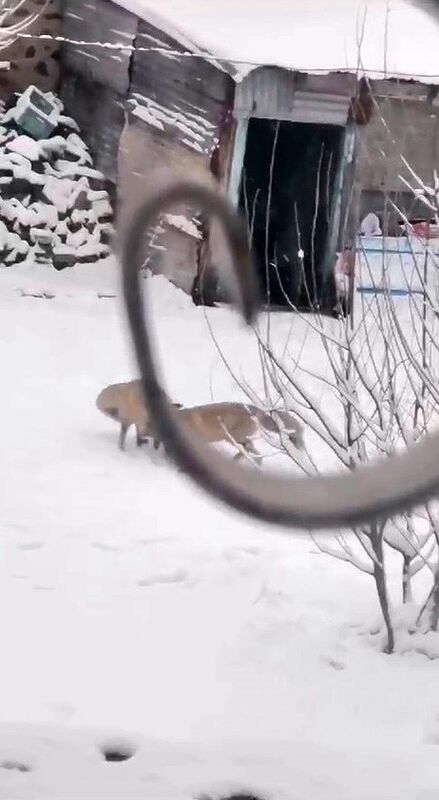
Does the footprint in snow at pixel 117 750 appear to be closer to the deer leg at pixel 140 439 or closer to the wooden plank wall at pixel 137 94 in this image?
the deer leg at pixel 140 439

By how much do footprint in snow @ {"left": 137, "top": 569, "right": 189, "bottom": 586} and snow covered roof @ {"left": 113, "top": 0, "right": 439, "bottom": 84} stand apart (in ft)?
4.56

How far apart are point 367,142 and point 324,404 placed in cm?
79

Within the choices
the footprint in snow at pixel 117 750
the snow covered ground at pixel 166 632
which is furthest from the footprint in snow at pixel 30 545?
the footprint in snow at pixel 117 750

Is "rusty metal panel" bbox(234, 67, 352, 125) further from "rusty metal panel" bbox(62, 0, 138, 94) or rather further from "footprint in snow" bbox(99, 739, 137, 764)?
"footprint in snow" bbox(99, 739, 137, 764)

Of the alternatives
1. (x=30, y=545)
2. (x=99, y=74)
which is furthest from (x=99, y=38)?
(x=30, y=545)

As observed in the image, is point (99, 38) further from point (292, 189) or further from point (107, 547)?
point (107, 547)

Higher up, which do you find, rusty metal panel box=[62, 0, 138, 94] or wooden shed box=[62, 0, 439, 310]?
rusty metal panel box=[62, 0, 138, 94]

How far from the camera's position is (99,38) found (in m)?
3.93

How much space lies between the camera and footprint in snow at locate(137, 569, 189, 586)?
2693 mm

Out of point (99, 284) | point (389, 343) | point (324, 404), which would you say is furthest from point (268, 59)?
point (389, 343)

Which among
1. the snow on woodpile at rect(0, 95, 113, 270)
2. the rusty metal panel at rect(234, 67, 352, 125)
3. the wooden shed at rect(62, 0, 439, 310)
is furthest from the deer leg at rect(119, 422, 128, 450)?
the rusty metal panel at rect(234, 67, 352, 125)

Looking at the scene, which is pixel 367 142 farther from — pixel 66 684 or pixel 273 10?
pixel 66 684

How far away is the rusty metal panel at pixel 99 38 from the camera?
147 inches

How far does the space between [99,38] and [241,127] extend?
755 millimetres
